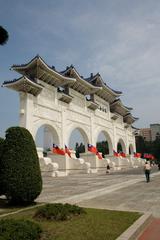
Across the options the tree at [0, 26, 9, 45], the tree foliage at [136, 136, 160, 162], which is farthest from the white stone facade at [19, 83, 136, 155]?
the tree foliage at [136, 136, 160, 162]

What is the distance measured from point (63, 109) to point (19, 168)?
74.1 ft

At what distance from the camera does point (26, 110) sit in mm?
25547

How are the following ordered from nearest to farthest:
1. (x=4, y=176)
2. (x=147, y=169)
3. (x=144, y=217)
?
(x=144, y=217), (x=4, y=176), (x=147, y=169)

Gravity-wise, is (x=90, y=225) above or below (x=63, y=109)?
below

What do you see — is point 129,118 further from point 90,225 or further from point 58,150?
point 90,225

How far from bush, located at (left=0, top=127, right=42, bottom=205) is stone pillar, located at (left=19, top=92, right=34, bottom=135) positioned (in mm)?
16243

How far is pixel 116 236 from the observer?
5.32m

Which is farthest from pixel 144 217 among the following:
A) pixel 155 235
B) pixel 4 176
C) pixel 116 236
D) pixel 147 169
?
pixel 147 169

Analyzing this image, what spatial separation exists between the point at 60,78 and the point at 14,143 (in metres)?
22.1

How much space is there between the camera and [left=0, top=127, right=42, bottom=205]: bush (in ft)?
28.0

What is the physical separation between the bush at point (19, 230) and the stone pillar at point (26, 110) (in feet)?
66.8

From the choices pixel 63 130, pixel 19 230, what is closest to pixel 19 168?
pixel 19 230

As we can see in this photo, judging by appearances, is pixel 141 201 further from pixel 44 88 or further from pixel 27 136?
pixel 44 88

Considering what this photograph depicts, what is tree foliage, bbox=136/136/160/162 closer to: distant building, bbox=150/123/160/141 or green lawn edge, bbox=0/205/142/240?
distant building, bbox=150/123/160/141
